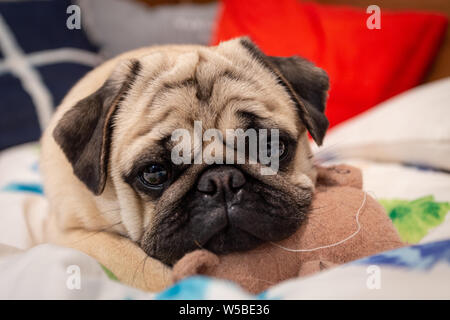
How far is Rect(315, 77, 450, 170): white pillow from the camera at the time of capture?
95.7 inches

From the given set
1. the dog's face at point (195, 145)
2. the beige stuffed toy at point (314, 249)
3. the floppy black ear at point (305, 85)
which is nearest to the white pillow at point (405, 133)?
the floppy black ear at point (305, 85)

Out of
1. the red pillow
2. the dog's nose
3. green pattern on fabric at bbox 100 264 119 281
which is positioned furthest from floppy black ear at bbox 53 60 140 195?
the red pillow

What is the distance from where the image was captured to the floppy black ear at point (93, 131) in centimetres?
166

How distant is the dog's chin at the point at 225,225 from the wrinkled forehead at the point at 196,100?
0.93 feet

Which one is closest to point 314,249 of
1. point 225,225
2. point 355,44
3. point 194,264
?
point 225,225

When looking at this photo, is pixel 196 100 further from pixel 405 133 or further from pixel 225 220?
pixel 405 133

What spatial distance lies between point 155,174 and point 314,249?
634mm

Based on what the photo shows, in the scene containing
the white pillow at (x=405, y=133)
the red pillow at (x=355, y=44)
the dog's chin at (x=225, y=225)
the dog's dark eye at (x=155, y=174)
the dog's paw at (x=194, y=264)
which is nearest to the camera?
the dog's paw at (x=194, y=264)

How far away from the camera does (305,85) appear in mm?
1886

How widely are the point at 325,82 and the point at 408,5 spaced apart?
2.05m

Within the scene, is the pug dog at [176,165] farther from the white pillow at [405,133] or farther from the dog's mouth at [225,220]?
the white pillow at [405,133]

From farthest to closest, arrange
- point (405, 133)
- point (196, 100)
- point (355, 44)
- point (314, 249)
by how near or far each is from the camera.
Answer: point (355, 44) → point (405, 133) → point (196, 100) → point (314, 249)
